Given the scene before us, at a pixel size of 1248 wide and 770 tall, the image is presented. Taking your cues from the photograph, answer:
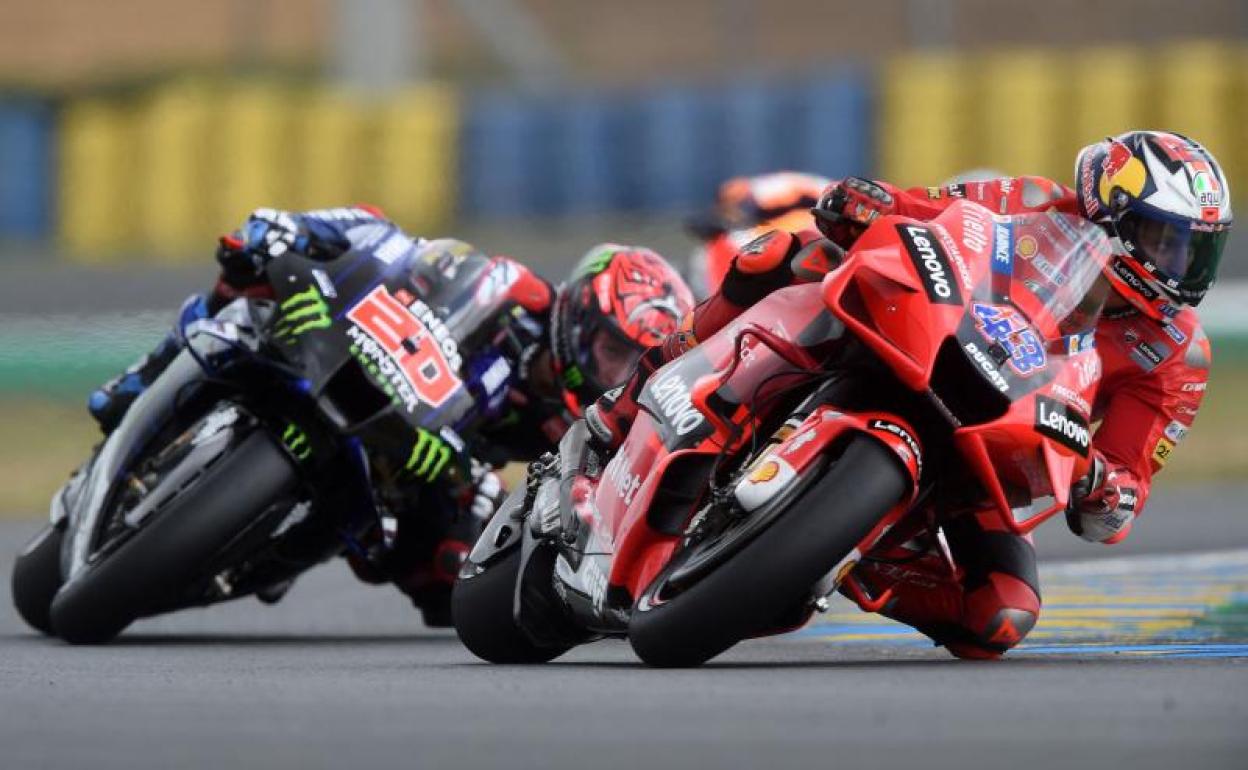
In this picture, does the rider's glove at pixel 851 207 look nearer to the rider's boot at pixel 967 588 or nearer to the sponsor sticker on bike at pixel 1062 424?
the sponsor sticker on bike at pixel 1062 424

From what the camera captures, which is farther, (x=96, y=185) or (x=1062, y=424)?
(x=96, y=185)

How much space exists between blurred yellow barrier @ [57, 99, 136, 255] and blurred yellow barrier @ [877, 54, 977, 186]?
20.3 feet

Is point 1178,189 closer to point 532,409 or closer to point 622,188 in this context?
point 532,409

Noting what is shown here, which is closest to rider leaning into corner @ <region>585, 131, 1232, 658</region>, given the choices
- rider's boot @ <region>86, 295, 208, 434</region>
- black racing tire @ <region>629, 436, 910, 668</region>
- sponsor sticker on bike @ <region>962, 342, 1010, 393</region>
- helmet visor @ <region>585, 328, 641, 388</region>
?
sponsor sticker on bike @ <region>962, 342, 1010, 393</region>

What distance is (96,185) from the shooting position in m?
20.8

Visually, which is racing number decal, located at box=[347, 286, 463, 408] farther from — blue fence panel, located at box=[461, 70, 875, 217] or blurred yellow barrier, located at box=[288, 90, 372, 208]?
blurred yellow barrier, located at box=[288, 90, 372, 208]

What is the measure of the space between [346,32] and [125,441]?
14495 mm

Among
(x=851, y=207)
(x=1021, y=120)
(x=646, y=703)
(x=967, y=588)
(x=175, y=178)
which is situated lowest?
(x=175, y=178)

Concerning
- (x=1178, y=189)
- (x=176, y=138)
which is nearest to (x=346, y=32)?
(x=176, y=138)

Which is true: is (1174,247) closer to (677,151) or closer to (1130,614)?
(1130,614)

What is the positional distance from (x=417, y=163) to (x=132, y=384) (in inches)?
477

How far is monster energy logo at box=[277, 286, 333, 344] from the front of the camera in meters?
7.43

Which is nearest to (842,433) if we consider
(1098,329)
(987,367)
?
(987,367)

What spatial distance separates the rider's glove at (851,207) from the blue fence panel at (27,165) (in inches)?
622
